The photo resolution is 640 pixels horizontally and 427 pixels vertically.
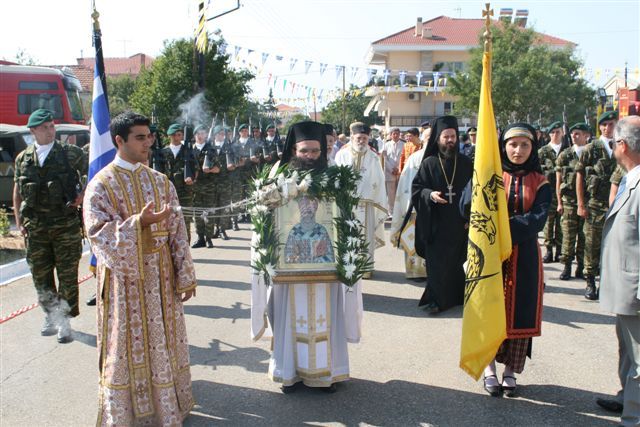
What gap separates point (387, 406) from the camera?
14.5 ft

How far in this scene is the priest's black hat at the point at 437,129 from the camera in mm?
6387

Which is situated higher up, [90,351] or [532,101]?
[532,101]

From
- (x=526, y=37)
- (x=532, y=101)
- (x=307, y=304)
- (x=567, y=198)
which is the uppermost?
(x=526, y=37)

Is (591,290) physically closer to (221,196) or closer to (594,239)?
(594,239)

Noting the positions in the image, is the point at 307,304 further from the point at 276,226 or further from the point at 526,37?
the point at 526,37

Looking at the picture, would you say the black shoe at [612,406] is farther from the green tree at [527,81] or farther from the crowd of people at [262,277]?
the green tree at [527,81]

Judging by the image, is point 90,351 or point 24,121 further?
point 24,121

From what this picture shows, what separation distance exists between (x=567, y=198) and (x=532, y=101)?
25.4m

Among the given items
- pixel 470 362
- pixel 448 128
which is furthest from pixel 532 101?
pixel 470 362

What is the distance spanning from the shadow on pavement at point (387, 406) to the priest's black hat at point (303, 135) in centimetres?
186

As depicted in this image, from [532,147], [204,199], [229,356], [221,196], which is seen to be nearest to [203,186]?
[204,199]

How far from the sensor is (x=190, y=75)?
25.2m

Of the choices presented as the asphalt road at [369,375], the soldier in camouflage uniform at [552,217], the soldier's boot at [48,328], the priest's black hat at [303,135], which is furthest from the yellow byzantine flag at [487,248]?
the soldier in camouflage uniform at [552,217]

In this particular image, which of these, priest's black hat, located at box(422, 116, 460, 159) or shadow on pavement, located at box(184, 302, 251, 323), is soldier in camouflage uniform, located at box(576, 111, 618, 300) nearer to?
priest's black hat, located at box(422, 116, 460, 159)
